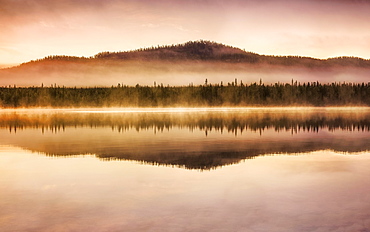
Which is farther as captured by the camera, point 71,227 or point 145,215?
point 145,215

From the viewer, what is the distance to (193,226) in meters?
13.0

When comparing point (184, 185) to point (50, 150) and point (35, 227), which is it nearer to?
point (35, 227)

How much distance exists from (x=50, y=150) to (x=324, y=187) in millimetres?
19393

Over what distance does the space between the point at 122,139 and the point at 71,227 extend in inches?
1053

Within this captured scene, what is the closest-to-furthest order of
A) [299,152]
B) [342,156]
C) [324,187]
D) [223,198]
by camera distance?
[223,198] < [324,187] < [342,156] < [299,152]

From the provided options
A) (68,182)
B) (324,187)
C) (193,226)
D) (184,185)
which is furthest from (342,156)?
(193,226)

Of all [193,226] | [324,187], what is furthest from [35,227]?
[324,187]

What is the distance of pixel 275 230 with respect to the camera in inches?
496

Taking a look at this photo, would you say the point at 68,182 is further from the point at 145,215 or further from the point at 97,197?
the point at 145,215

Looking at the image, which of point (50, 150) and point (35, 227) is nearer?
point (35, 227)

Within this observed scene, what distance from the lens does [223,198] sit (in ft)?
54.1

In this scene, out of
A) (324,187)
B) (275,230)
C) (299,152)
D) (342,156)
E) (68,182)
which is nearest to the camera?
(275,230)

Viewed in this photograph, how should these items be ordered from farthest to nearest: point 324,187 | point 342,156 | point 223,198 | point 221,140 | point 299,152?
point 221,140 < point 299,152 < point 342,156 < point 324,187 < point 223,198

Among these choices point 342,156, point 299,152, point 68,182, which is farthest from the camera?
point 299,152
